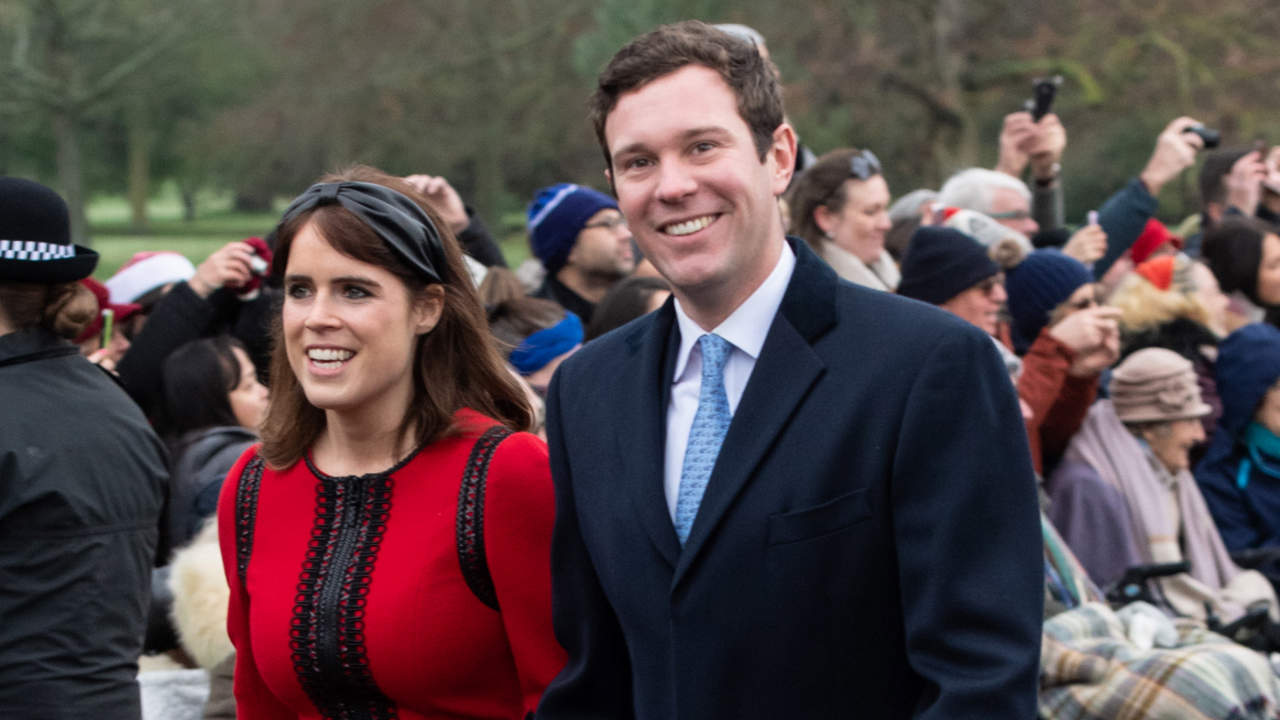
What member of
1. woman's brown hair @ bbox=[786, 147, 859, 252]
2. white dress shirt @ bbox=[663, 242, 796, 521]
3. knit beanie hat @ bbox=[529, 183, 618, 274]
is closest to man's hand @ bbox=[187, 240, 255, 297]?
knit beanie hat @ bbox=[529, 183, 618, 274]

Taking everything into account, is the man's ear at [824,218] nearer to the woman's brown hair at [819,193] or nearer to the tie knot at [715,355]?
the woman's brown hair at [819,193]

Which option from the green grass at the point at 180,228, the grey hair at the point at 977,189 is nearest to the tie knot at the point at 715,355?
the grey hair at the point at 977,189

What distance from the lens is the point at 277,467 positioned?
272 centimetres

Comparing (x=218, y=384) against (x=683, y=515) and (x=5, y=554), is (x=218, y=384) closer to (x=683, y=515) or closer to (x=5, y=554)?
(x=5, y=554)

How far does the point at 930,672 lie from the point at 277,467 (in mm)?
1462

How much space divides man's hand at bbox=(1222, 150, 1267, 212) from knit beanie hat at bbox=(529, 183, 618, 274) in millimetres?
4021

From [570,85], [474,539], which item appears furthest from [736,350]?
[570,85]

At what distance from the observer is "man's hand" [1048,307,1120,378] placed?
17.0 ft

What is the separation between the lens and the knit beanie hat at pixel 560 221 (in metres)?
6.00

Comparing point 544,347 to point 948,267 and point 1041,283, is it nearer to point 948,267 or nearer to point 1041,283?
point 948,267

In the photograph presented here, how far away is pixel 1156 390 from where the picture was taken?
18.7ft

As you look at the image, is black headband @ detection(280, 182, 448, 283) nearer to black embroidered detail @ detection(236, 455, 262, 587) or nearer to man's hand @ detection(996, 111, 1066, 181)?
black embroidered detail @ detection(236, 455, 262, 587)

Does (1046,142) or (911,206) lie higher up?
(1046,142)

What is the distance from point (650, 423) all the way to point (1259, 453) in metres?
4.83
